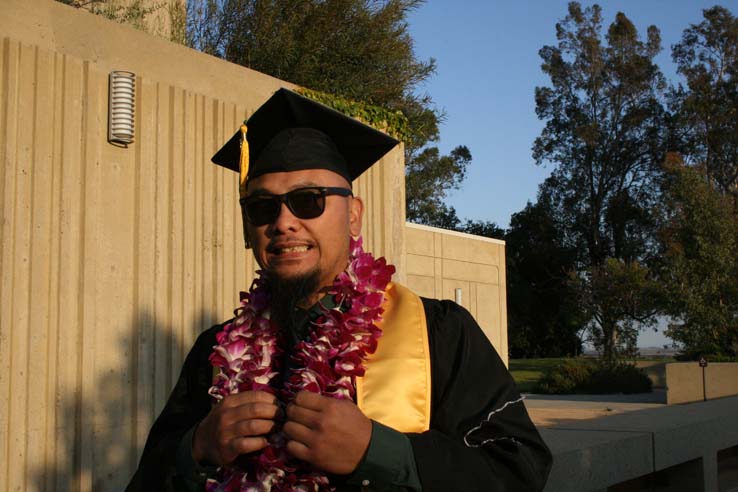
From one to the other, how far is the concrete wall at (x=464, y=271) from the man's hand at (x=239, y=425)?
1536 cm

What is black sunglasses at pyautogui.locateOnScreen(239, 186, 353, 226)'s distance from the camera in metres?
2.18

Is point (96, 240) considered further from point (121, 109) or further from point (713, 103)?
point (713, 103)

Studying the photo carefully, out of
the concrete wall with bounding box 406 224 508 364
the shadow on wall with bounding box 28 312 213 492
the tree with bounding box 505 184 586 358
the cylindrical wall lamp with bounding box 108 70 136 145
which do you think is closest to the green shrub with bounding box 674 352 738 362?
the concrete wall with bounding box 406 224 508 364

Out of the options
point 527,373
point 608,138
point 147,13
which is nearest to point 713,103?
point 608,138

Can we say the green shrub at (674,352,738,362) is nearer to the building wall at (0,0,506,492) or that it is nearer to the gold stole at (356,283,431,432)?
the building wall at (0,0,506,492)

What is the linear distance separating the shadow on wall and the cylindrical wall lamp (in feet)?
4.77

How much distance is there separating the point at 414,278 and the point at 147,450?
1549cm

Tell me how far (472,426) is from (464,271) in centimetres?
1785

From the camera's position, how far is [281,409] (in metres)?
1.93

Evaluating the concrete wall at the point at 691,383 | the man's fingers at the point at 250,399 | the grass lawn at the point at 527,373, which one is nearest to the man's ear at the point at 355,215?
the man's fingers at the point at 250,399

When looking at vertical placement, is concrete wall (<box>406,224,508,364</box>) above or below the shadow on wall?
above

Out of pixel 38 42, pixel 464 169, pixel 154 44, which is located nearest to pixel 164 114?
pixel 154 44

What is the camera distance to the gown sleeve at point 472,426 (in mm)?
1846

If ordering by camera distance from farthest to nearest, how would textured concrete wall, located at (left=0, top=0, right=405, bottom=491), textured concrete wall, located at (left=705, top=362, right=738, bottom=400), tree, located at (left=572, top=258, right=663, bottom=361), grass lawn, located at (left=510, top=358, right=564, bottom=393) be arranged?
tree, located at (left=572, top=258, right=663, bottom=361), grass lawn, located at (left=510, top=358, right=564, bottom=393), textured concrete wall, located at (left=705, top=362, right=738, bottom=400), textured concrete wall, located at (left=0, top=0, right=405, bottom=491)
